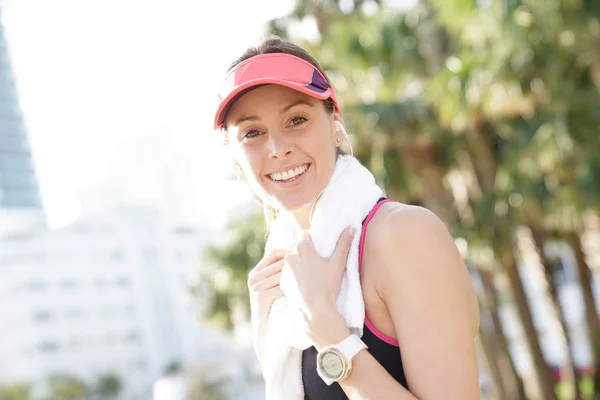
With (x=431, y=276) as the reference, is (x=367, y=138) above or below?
above

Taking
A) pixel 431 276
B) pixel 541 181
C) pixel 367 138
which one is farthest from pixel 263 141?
pixel 367 138

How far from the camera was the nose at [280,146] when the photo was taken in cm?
176

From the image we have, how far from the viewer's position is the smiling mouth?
1793 mm

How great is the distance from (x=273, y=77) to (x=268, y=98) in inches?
2.9

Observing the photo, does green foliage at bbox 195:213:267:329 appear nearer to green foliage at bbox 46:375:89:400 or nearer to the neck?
the neck

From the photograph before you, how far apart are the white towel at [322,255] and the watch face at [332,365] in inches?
3.1

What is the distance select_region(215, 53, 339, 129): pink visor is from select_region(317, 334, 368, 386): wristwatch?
549 millimetres

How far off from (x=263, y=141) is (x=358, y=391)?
62cm

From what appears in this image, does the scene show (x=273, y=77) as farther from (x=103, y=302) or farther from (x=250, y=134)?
(x=103, y=302)

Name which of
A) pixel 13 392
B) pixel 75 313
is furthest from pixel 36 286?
pixel 13 392

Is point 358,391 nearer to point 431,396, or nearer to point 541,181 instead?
point 431,396

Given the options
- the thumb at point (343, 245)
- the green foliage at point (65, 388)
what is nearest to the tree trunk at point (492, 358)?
the thumb at point (343, 245)

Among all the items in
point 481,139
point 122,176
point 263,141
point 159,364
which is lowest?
point 159,364

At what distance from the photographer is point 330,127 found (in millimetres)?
1858
